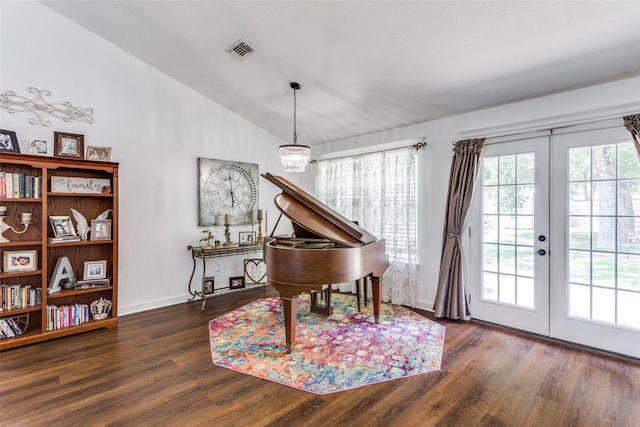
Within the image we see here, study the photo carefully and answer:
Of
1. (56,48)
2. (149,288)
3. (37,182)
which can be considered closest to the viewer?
(37,182)

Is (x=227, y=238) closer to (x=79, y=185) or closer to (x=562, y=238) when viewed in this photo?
(x=79, y=185)

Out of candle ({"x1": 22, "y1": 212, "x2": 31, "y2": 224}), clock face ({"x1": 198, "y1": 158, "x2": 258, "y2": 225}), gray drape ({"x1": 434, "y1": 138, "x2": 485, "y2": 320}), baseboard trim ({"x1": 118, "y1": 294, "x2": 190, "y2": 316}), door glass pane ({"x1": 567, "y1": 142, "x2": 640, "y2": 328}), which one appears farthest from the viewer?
clock face ({"x1": 198, "y1": 158, "x2": 258, "y2": 225})

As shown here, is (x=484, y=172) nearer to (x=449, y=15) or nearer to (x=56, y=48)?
(x=449, y=15)

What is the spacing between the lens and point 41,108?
10.8 feet

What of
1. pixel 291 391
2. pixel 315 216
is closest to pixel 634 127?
pixel 315 216

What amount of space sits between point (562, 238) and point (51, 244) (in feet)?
17.0

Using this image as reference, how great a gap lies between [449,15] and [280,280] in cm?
251

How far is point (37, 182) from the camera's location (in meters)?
3.07

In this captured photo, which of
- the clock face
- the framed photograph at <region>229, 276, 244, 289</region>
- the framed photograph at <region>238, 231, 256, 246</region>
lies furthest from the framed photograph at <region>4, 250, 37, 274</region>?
the framed photograph at <region>238, 231, 256, 246</region>

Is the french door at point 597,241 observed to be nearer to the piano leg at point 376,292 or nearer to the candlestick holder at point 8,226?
the piano leg at point 376,292

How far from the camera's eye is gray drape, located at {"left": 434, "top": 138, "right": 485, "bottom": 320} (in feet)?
11.8

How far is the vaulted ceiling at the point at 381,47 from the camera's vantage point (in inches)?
89.0

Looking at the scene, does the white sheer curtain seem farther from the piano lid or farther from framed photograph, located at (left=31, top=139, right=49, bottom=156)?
framed photograph, located at (left=31, top=139, right=49, bottom=156)

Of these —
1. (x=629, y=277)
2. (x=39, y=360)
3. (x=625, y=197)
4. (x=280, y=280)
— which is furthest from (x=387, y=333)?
(x=39, y=360)
